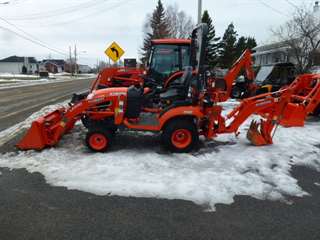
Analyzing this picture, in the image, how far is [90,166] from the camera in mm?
5027

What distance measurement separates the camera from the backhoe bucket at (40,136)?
5.75 m

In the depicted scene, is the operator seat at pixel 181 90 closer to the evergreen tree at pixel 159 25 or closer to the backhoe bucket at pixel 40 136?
the backhoe bucket at pixel 40 136

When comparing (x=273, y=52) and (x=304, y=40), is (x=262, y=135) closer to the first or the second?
(x=304, y=40)

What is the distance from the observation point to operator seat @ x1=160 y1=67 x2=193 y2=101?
6.10 meters

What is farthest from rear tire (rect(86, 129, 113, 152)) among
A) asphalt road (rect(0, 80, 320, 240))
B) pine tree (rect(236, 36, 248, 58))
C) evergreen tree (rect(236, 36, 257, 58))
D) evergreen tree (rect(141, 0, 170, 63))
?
pine tree (rect(236, 36, 248, 58))

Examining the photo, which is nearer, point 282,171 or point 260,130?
point 282,171

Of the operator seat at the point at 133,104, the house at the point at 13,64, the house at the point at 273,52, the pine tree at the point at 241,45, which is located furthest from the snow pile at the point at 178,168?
the house at the point at 13,64

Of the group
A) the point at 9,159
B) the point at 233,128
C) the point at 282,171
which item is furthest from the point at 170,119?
the point at 9,159

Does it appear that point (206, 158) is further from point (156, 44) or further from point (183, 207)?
point (156, 44)

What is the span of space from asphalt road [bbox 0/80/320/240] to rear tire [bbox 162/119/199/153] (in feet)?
6.63

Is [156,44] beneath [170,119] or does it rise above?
above

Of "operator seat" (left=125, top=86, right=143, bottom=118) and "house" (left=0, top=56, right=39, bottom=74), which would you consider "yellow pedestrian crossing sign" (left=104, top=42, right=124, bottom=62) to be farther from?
"house" (left=0, top=56, right=39, bottom=74)

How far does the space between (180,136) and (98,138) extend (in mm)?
1584

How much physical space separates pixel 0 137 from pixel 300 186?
6291 mm
